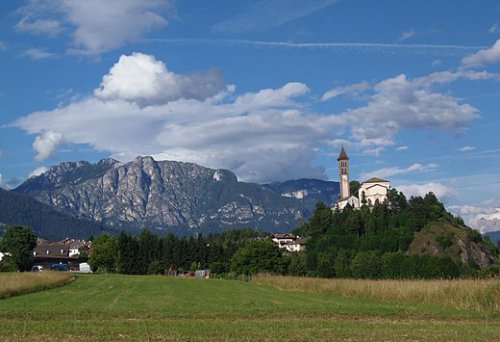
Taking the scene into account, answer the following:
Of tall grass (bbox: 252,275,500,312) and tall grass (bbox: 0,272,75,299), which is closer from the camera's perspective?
tall grass (bbox: 252,275,500,312)

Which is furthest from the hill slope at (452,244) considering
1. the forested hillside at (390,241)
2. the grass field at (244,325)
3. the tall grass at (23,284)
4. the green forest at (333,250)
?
the grass field at (244,325)

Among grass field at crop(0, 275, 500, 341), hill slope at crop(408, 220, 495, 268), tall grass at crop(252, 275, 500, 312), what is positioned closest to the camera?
grass field at crop(0, 275, 500, 341)

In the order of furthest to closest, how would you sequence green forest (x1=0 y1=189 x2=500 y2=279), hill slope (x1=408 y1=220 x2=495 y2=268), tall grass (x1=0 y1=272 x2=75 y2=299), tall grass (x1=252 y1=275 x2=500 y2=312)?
hill slope (x1=408 y1=220 x2=495 y2=268) < green forest (x1=0 y1=189 x2=500 y2=279) < tall grass (x1=0 y1=272 x2=75 y2=299) < tall grass (x1=252 y1=275 x2=500 y2=312)

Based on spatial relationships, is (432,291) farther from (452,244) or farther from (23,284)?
(452,244)

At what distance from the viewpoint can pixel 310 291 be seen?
5234 cm

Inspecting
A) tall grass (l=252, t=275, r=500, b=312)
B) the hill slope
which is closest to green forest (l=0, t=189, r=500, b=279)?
the hill slope

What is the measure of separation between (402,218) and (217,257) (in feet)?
186

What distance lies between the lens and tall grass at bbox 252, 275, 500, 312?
31109 mm

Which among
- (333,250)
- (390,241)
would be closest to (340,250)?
(333,250)

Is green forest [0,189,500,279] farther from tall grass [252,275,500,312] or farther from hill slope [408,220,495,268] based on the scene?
tall grass [252,275,500,312]

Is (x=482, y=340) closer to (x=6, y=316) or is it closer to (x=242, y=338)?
(x=242, y=338)

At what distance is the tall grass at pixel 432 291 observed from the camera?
3111 centimetres

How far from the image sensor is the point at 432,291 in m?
34.9

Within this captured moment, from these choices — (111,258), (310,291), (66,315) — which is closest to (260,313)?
(66,315)
